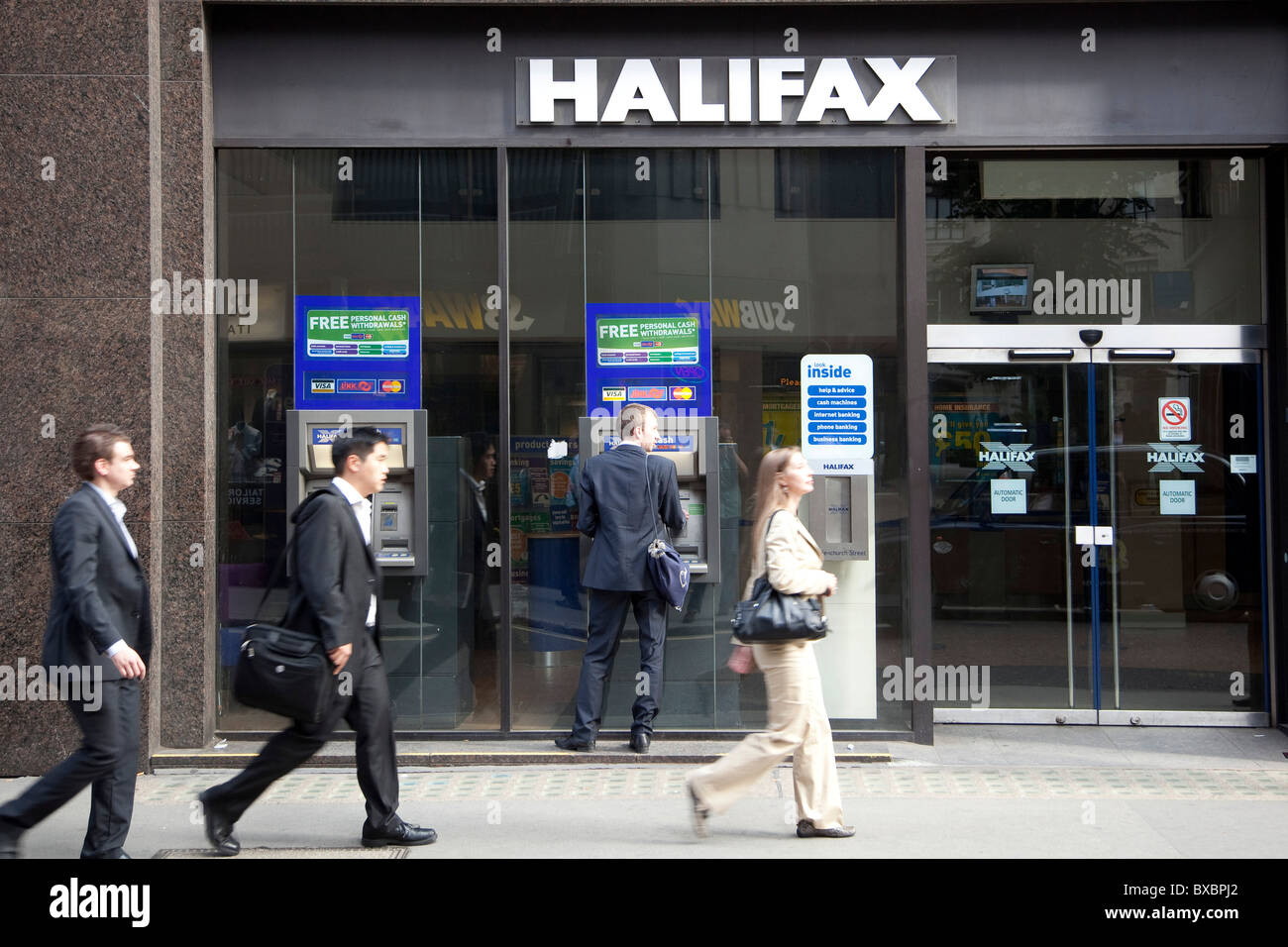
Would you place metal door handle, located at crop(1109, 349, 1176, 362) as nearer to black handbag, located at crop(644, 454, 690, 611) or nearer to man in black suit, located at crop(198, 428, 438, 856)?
black handbag, located at crop(644, 454, 690, 611)

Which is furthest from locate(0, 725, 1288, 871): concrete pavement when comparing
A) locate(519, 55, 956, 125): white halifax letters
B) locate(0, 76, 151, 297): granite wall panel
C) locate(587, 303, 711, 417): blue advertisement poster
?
locate(519, 55, 956, 125): white halifax letters

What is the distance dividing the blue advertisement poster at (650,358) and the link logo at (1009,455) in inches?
67.4

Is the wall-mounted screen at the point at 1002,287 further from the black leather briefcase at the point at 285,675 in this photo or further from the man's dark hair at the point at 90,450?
the man's dark hair at the point at 90,450

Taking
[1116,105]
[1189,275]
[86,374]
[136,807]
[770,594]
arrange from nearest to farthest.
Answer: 1. [770,594]
2. [136,807]
3. [86,374]
4. [1116,105]
5. [1189,275]

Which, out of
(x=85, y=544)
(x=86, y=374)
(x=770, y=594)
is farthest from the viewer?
(x=86, y=374)

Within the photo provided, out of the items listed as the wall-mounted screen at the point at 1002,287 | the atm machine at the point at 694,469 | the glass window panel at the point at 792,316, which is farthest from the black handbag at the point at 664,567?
the wall-mounted screen at the point at 1002,287

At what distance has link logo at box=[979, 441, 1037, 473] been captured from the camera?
288 inches

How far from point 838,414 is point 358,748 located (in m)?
3.24

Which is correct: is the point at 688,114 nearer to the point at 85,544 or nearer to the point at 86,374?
the point at 86,374

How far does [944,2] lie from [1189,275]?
2120 millimetres

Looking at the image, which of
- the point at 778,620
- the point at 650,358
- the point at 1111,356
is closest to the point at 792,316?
the point at 650,358

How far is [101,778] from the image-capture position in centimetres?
458
